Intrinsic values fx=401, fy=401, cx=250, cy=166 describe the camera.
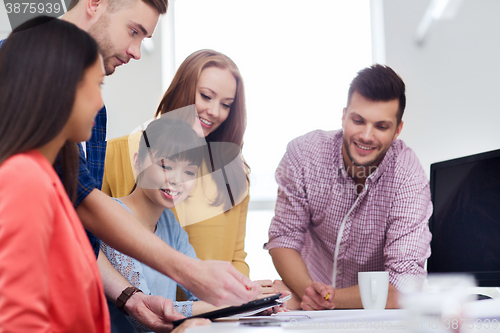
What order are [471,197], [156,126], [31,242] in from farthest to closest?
[156,126] → [471,197] → [31,242]

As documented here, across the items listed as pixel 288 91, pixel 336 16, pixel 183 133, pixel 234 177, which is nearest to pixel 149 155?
pixel 183 133

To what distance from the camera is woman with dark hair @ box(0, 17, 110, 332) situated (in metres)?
0.42

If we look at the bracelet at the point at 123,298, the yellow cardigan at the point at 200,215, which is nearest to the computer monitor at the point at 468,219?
the yellow cardigan at the point at 200,215

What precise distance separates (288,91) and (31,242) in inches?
73.8

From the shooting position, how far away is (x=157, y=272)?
110 centimetres

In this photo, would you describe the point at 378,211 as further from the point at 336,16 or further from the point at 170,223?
the point at 336,16

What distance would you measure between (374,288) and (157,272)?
0.57 m

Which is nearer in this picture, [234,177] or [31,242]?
[31,242]

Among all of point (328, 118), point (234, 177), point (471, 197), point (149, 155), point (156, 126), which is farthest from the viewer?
point (328, 118)

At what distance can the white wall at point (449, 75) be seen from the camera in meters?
2.05

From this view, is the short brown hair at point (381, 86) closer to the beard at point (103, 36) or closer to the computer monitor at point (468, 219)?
the computer monitor at point (468, 219)

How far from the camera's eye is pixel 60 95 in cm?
50

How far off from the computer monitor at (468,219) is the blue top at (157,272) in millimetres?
780

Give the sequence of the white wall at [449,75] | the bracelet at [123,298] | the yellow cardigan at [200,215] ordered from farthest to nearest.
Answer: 1. the white wall at [449,75]
2. the yellow cardigan at [200,215]
3. the bracelet at [123,298]
